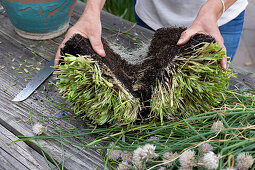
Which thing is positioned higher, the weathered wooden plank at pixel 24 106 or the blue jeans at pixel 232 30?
the blue jeans at pixel 232 30

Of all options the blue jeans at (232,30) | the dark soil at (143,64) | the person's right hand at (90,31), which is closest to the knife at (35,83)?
the person's right hand at (90,31)

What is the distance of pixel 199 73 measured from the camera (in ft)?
2.33

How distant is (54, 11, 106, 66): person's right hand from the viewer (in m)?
0.81

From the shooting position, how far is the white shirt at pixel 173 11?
1226mm

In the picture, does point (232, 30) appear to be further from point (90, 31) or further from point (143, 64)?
point (90, 31)

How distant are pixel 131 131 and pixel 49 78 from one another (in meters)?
0.43

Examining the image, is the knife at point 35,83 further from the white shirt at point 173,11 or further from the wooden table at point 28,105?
the white shirt at point 173,11

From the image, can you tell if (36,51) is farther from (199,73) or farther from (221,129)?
A: (221,129)

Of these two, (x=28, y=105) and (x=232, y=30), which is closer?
(x=28, y=105)

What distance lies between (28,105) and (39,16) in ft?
1.40

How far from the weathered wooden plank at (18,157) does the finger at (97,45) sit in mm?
371

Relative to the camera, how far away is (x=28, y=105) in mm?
875

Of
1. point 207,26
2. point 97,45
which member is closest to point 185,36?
point 207,26

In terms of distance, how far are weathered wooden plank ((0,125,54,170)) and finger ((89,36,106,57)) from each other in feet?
1.22
